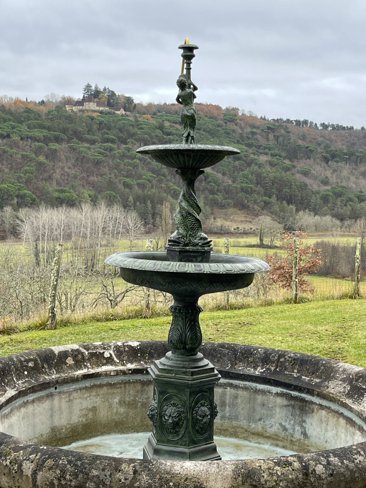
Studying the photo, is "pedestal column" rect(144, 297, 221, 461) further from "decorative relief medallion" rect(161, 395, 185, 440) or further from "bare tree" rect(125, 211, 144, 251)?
"bare tree" rect(125, 211, 144, 251)

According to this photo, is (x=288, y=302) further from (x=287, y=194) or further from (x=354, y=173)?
(x=354, y=173)

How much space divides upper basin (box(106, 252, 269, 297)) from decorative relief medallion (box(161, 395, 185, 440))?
106 centimetres

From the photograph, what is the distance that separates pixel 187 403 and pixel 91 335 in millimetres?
6905

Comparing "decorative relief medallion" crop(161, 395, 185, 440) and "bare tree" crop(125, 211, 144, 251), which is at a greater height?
"bare tree" crop(125, 211, 144, 251)

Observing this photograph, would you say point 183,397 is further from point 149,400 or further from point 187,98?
point 187,98

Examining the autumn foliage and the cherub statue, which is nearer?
the cherub statue

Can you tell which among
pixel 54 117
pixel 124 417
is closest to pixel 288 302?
pixel 124 417

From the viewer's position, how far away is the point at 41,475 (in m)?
3.79

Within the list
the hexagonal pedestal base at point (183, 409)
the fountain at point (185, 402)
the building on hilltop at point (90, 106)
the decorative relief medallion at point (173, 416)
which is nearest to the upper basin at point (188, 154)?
the fountain at point (185, 402)

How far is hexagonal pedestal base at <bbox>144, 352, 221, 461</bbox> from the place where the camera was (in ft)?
17.7

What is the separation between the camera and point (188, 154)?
506cm

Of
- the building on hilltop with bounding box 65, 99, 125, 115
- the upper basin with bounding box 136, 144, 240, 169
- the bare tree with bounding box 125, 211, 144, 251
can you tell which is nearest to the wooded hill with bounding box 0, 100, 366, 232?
the building on hilltop with bounding box 65, 99, 125, 115

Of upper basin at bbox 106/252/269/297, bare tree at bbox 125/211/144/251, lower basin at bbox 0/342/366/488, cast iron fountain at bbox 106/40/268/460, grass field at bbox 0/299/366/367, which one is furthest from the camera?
bare tree at bbox 125/211/144/251

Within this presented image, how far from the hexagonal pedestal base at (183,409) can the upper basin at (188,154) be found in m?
1.74
